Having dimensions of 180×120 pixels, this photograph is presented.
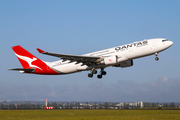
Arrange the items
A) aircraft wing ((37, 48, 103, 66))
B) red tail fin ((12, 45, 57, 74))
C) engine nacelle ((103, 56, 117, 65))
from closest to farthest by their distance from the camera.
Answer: aircraft wing ((37, 48, 103, 66))
engine nacelle ((103, 56, 117, 65))
red tail fin ((12, 45, 57, 74))

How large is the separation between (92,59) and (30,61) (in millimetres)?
14141

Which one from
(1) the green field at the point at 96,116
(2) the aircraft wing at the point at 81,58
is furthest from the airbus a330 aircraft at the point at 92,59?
(1) the green field at the point at 96,116

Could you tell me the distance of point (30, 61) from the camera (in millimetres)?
47938

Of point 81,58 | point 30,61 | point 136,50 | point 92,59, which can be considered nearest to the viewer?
point 136,50

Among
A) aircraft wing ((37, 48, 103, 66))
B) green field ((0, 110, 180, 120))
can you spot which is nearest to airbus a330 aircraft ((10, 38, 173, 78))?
aircraft wing ((37, 48, 103, 66))

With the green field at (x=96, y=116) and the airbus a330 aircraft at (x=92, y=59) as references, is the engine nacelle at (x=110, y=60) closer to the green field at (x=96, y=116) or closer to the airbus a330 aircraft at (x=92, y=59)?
the airbus a330 aircraft at (x=92, y=59)

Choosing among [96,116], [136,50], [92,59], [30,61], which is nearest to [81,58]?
[92,59]

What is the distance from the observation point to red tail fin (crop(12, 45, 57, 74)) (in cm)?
4615

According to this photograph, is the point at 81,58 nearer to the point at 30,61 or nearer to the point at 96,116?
the point at 30,61

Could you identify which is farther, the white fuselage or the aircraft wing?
the aircraft wing

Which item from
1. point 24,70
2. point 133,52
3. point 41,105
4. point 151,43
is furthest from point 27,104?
point 151,43

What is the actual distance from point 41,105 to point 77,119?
28.0 metres

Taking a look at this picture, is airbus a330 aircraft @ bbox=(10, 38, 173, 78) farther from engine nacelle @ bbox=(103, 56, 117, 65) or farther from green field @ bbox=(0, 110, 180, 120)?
green field @ bbox=(0, 110, 180, 120)

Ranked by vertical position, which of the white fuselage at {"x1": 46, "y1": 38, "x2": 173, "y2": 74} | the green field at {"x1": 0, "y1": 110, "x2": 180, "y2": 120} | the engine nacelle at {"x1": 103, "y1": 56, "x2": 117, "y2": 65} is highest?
the white fuselage at {"x1": 46, "y1": 38, "x2": 173, "y2": 74}
